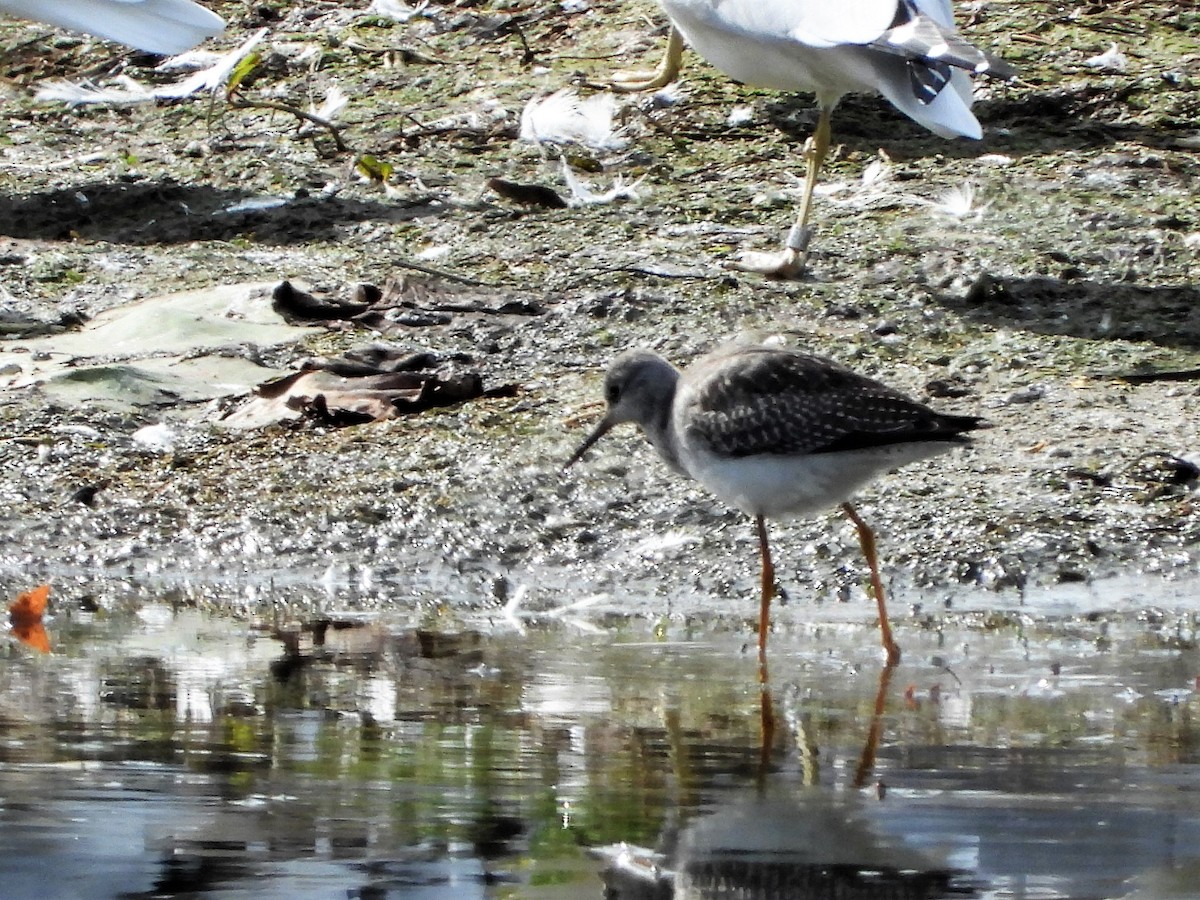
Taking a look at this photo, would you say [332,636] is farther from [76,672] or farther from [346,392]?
[346,392]

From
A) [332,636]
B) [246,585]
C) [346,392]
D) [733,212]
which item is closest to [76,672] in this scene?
[332,636]

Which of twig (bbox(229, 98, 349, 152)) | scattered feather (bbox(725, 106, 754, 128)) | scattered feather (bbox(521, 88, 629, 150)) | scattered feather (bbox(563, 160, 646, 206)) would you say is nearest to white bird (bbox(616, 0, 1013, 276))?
scattered feather (bbox(563, 160, 646, 206))

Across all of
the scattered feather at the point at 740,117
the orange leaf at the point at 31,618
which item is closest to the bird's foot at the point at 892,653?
the orange leaf at the point at 31,618

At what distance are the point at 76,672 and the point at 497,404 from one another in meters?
2.52

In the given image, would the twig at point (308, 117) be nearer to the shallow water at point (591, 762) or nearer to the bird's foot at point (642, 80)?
the bird's foot at point (642, 80)

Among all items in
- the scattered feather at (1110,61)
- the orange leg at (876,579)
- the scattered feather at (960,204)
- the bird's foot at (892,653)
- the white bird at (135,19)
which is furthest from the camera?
the scattered feather at (1110,61)

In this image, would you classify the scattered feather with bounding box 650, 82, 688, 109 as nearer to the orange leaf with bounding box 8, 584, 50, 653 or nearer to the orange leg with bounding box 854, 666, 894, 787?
the orange leaf with bounding box 8, 584, 50, 653

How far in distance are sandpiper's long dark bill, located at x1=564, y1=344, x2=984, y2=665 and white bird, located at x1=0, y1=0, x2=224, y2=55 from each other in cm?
Result: 171

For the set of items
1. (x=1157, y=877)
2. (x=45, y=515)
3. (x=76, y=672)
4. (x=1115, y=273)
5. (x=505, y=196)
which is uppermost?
(x=505, y=196)

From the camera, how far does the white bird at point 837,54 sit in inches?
314

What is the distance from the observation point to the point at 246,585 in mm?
6172

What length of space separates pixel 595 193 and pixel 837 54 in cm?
160

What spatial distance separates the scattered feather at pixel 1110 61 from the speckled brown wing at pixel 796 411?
506 centimetres

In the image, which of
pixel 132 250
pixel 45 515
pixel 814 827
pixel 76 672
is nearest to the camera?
pixel 814 827
